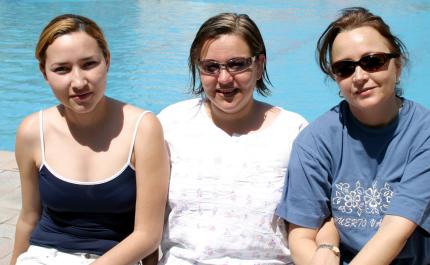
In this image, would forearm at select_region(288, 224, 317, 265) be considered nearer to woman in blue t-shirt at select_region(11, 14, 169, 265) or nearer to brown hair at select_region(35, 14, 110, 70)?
woman in blue t-shirt at select_region(11, 14, 169, 265)

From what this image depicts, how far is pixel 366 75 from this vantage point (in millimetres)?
2178

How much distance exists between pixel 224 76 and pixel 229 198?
514 mm

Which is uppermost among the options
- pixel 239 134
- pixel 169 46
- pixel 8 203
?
pixel 239 134

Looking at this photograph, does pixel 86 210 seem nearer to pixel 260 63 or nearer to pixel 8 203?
pixel 260 63

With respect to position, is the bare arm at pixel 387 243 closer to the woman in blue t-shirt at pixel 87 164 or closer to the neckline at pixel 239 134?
the neckline at pixel 239 134

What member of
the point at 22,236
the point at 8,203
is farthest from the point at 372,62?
the point at 8,203

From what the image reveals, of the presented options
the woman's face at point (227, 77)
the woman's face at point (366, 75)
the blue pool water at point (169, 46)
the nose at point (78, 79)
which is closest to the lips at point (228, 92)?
the woman's face at point (227, 77)

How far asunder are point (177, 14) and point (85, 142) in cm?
1456

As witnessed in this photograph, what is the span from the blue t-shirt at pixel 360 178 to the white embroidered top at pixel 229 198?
0.47 feet

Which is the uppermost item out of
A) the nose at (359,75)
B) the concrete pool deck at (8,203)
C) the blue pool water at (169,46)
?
the nose at (359,75)

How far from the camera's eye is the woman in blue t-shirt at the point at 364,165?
2143 mm

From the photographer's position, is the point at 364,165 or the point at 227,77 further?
the point at 227,77

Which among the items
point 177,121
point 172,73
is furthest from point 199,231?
point 172,73

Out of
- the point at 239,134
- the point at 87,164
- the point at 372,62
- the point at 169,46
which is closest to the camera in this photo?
the point at 372,62
